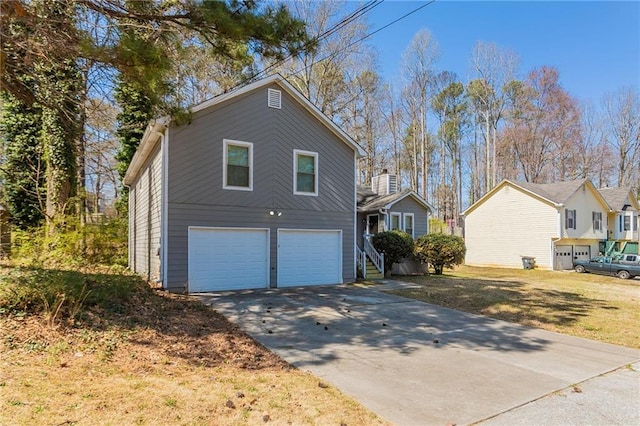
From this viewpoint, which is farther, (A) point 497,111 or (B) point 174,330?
(A) point 497,111

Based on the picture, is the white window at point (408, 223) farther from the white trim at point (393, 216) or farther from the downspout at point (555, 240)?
the downspout at point (555, 240)

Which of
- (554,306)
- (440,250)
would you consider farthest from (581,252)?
(554,306)

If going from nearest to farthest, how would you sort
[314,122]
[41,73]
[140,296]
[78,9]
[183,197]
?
[78,9]
[140,296]
[41,73]
[183,197]
[314,122]

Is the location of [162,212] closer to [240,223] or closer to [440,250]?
[240,223]

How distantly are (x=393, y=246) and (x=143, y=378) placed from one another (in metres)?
12.5

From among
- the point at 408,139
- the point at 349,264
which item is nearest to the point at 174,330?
the point at 349,264

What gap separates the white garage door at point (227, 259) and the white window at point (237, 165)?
1327 mm

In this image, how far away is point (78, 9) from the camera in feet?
22.7

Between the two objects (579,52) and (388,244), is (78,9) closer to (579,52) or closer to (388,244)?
(388,244)

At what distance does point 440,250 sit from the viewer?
655 inches

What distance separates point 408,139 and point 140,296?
28921 mm

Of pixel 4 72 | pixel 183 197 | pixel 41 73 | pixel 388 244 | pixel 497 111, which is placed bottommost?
pixel 388 244

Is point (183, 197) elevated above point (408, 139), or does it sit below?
below

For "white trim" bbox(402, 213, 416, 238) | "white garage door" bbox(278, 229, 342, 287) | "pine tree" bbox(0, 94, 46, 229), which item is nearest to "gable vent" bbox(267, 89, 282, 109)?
"white garage door" bbox(278, 229, 342, 287)
